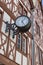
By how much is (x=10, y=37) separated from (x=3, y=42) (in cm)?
68

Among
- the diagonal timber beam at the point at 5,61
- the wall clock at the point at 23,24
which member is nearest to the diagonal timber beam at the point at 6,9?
the wall clock at the point at 23,24

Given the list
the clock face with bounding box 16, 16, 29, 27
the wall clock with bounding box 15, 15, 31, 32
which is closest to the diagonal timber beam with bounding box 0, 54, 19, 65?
the wall clock with bounding box 15, 15, 31, 32

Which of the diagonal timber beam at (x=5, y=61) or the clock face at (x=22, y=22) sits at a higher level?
the clock face at (x=22, y=22)

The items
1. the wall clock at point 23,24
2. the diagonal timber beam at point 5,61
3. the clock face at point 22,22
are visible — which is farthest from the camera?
the clock face at point 22,22

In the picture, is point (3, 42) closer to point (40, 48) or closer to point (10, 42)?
point (10, 42)

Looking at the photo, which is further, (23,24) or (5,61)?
(23,24)

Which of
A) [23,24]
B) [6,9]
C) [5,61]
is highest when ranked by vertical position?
[6,9]

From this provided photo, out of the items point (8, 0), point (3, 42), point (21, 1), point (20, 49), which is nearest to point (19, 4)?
point (21, 1)

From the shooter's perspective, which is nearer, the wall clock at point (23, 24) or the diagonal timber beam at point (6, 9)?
the wall clock at point (23, 24)

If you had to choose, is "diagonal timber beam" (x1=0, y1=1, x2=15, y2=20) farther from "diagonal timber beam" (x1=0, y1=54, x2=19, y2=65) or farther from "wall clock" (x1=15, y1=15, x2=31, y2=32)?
"diagonal timber beam" (x1=0, y1=54, x2=19, y2=65)

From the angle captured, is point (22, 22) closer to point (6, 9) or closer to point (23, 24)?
point (23, 24)

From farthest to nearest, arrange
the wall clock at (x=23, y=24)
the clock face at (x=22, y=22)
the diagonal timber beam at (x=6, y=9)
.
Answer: the diagonal timber beam at (x=6, y=9) < the clock face at (x=22, y=22) < the wall clock at (x=23, y=24)

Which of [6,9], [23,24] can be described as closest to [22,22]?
[23,24]

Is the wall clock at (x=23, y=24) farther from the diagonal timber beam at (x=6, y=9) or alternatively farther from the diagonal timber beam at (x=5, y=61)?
the diagonal timber beam at (x=5, y=61)
